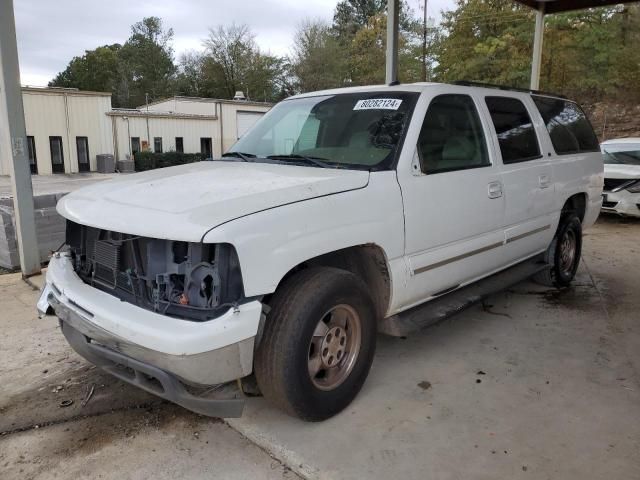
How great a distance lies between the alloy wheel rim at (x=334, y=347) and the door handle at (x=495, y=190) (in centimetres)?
163

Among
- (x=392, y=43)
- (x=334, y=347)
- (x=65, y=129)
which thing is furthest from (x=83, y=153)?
(x=334, y=347)

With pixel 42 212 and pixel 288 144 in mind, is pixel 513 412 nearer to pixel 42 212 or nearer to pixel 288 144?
pixel 288 144

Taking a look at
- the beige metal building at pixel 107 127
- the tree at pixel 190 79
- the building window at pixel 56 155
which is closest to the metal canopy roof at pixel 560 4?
the beige metal building at pixel 107 127

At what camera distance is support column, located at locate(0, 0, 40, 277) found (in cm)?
553

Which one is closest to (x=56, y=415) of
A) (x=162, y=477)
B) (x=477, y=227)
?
(x=162, y=477)

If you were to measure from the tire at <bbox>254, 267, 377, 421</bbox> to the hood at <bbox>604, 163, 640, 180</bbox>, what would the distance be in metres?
8.31

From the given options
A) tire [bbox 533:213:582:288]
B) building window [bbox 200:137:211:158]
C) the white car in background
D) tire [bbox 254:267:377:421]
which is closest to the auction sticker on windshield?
tire [bbox 254:267:377:421]

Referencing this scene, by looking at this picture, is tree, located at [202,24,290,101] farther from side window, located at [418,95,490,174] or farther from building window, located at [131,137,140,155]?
side window, located at [418,95,490,174]

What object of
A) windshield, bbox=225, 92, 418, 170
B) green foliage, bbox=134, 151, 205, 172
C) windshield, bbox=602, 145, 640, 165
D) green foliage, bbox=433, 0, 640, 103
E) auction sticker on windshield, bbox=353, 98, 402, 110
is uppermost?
green foliage, bbox=433, 0, 640, 103

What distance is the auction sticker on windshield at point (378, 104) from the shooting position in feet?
12.1

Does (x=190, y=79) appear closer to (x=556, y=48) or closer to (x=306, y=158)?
(x=556, y=48)

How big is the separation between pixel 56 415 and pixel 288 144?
7.67ft

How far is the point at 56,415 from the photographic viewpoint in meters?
3.23

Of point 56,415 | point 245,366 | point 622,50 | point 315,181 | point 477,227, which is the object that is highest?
point 622,50
